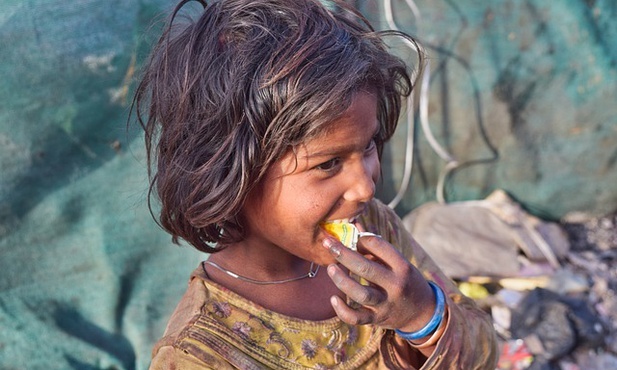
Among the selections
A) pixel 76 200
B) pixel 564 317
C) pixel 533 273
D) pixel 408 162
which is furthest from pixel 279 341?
pixel 533 273

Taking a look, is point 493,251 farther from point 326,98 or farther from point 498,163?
point 326,98

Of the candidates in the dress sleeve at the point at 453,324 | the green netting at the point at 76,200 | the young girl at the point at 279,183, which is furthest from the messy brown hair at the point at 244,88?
the green netting at the point at 76,200

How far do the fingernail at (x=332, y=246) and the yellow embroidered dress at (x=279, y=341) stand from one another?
25 cm

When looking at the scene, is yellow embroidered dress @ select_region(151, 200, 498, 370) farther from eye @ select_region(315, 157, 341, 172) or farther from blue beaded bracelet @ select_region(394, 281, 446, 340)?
eye @ select_region(315, 157, 341, 172)

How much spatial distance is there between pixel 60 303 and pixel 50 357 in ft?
0.67

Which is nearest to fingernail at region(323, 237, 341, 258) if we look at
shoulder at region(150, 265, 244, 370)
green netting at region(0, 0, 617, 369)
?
shoulder at region(150, 265, 244, 370)

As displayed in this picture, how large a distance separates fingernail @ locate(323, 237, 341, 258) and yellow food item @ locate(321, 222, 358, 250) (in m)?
0.04

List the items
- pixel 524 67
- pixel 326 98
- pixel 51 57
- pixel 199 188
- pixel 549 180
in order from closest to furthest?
pixel 326 98, pixel 199 188, pixel 51 57, pixel 524 67, pixel 549 180

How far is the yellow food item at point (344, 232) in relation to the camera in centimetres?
144

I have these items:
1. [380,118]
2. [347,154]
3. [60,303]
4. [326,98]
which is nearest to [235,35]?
[326,98]

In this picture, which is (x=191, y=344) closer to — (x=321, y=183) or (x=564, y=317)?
(x=321, y=183)

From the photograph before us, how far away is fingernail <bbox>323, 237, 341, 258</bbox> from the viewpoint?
1351 millimetres

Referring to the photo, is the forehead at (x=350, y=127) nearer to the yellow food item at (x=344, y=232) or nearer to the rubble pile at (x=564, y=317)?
the yellow food item at (x=344, y=232)

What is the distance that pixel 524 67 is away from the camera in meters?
3.84
